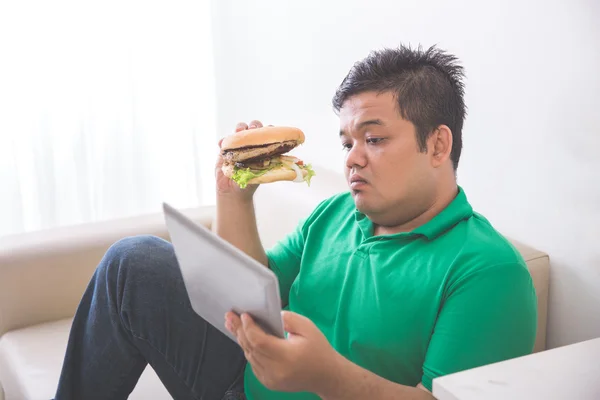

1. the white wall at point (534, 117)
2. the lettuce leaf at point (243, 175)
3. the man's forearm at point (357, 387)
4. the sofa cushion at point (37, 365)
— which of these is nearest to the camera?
the man's forearm at point (357, 387)

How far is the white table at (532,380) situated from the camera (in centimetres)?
83

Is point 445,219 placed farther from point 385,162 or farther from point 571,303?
point 571,303

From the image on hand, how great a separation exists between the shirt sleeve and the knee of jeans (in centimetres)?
61

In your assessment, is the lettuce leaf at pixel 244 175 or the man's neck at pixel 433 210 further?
the lettuce leaf at pixel 244 175

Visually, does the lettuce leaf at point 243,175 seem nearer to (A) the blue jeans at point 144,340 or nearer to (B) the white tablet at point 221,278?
(A) the blue jeans at point 144,340

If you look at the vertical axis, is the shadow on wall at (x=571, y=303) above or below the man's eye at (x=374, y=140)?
below

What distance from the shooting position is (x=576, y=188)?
143 cm

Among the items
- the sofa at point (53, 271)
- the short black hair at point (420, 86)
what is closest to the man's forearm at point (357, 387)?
the short black hair at point (420, 86)

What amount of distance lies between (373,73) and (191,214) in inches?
47.3

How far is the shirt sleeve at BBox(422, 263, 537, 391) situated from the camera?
1111mm

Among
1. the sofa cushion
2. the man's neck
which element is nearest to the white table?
the man's neck

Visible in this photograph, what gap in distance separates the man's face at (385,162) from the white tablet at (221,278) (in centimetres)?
35

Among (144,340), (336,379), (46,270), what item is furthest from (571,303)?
(46,270)

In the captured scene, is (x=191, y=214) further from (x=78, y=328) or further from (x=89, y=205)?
(x=89, y=205)
